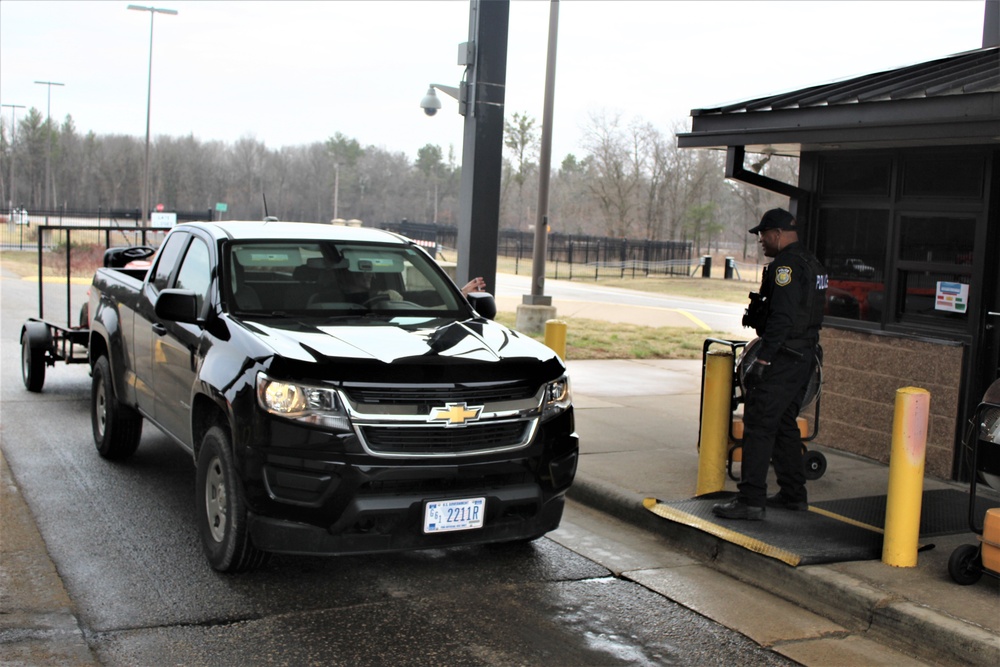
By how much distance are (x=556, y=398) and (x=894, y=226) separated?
4152 millimetres

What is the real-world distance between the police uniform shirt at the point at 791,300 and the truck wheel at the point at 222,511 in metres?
3.15

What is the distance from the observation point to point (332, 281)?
6.14m

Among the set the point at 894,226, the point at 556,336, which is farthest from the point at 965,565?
the point at 556,336

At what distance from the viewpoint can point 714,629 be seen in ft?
15.7

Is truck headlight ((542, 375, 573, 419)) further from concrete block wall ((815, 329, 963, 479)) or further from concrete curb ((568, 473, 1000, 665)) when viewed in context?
concrete block wall ((815, 329, 963, 479))

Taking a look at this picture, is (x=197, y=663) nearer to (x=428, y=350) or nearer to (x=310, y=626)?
(x=310, y=626)

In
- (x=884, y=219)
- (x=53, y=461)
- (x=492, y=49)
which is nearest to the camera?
(x=53, y=461)

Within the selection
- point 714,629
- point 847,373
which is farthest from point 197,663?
point 847,373

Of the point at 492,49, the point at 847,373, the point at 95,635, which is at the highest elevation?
the point at 492,49

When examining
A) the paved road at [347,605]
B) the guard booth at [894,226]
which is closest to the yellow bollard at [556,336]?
the guard booth at [894,226]

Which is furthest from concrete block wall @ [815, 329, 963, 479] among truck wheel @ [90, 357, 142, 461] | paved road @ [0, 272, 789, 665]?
truck wheel @ [90, 357, 142, 461]

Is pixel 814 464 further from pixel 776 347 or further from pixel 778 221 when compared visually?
pixel 778 221

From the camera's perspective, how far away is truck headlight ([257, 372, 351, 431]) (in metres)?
4.64

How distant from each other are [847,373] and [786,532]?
2.90 meters
